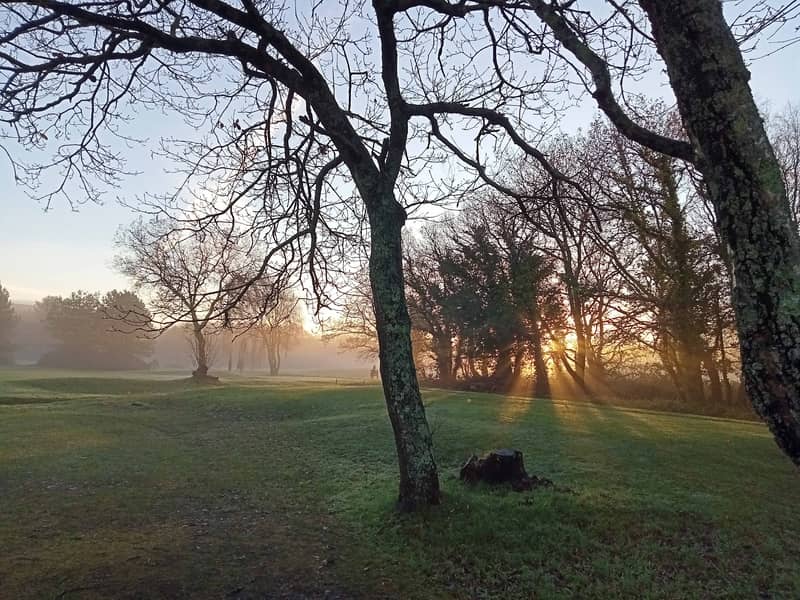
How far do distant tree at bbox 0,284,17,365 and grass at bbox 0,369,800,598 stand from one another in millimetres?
61363

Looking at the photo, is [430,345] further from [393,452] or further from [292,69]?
[292,69]

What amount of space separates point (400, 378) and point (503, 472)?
2514mm

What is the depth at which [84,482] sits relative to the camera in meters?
9.01

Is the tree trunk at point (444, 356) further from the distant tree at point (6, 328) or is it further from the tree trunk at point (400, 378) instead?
the distant tree at point (6, 328)

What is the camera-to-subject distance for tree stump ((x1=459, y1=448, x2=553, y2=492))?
300 inches

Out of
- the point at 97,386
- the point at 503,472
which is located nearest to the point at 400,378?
the point at 503,472

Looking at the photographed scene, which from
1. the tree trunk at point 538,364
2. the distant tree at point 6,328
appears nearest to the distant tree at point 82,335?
the distant tree at point 6,328

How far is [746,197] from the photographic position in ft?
8.00

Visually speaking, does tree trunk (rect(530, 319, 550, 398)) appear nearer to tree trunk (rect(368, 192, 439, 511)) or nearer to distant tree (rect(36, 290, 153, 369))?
tree trunk (rect(368, 192, 439, 511))

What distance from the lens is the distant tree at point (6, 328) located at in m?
60.7

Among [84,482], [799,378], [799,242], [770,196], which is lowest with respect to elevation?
[84,482]

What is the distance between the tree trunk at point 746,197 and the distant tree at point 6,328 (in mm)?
76772

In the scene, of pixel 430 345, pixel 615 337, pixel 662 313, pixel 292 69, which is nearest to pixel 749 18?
pixel 292 69

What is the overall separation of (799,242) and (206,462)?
11370mm
